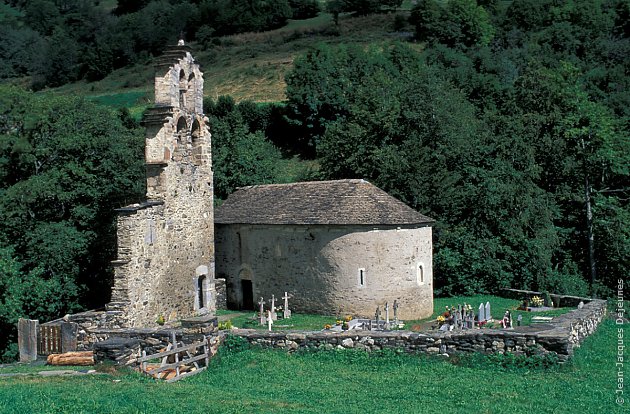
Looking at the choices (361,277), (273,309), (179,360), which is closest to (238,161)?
(273,309)

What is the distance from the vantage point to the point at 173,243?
2702cm

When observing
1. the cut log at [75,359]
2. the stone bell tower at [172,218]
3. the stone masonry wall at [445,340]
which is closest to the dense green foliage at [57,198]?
the stone bell tower at [172,218]

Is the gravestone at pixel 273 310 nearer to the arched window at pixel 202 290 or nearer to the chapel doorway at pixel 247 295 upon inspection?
the chapel doorway at pixel 247 295

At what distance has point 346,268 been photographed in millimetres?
27672

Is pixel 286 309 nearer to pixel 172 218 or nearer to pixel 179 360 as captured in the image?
pixel 172 218

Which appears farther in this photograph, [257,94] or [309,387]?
[257,94]

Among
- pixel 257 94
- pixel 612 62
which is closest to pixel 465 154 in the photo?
pixel 257 94

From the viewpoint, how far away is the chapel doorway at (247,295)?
30.8 meters

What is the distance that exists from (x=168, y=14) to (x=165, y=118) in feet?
321

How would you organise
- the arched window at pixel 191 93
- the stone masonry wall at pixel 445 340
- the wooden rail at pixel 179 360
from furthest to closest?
1. the arched window at pixel 191 93
2. the stone masonry wall at pixel 445 340
3. the wooden rail at pixel 179 360

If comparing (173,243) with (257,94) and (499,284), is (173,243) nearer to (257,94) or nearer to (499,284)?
(499,284)

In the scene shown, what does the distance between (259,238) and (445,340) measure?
43.0 ft

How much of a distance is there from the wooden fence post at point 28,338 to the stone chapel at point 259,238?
411cm

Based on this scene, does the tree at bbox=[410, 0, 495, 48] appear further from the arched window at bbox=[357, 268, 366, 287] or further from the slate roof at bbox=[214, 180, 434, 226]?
the arched window at bbox=[357, 268, 366, 287]
